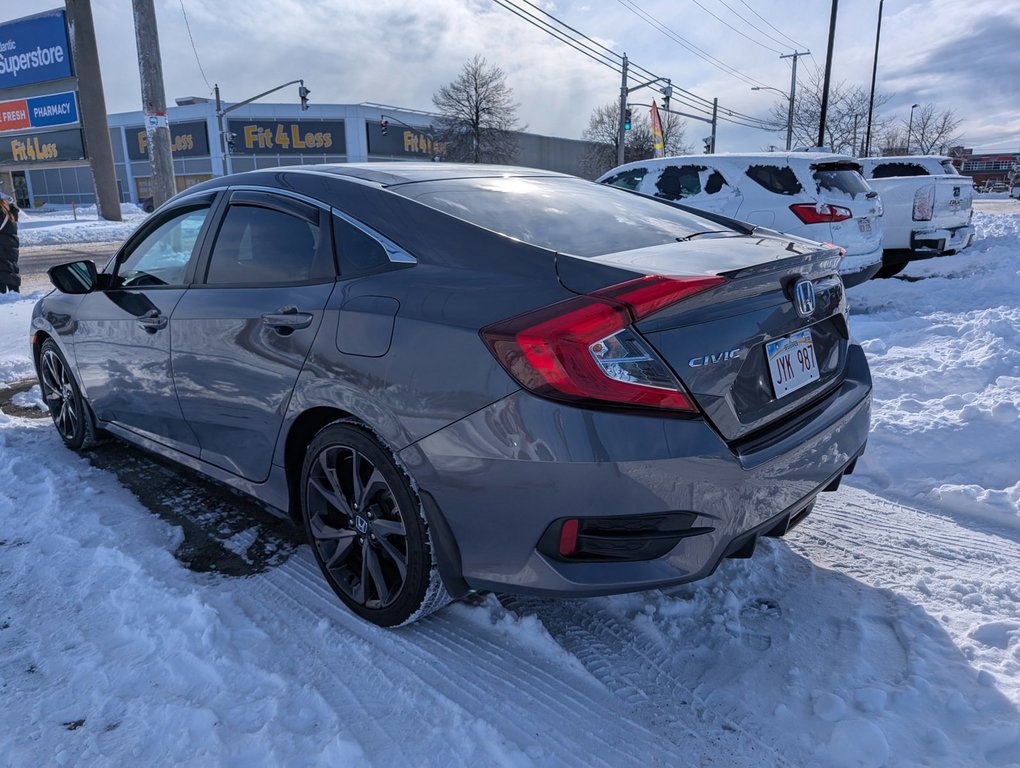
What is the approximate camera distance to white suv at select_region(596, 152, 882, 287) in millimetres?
7789

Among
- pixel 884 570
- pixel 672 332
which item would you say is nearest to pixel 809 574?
pixel 884 570

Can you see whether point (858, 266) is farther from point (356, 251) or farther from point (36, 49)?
point (36, 49)

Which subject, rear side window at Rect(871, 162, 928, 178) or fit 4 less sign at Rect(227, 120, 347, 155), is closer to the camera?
rear side window at Rect(871, 162, 928, 178)

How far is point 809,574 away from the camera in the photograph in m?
2.89

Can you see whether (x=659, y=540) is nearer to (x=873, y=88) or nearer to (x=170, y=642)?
(x=170, y=642)

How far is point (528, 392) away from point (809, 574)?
5.49ft

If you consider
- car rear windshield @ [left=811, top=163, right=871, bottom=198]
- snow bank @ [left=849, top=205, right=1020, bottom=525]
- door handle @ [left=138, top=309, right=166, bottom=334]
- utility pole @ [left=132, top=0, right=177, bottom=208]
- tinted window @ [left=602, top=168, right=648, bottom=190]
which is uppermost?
utility pole @ [left=132, top=0, right=177, bottom=208]

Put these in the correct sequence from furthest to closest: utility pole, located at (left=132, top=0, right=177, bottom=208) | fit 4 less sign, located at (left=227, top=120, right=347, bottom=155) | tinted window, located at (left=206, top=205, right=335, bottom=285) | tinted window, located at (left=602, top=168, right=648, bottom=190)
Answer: fit 4 less sign, located at (left=227, top=120, right=347, bottom=155) < utility pole, located at (left=132, top=0, right=177, bottom=208) < tinted window, located at (left=602, top=168, right=648, bottom=190) < tinted window, located at (left=206, top=205, right=335, bottom=285)

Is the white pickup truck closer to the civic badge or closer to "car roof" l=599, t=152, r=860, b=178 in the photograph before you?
"car roof" l=599, t=152, r=860, b=178

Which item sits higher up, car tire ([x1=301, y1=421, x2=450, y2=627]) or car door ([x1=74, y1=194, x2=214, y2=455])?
car door ([x1=74, y1=194, x2=214, y2=455])

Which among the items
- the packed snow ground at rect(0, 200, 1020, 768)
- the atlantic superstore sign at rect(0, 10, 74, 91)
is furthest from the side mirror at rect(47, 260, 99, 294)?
the atlantic superstore sign at rect(0, 10, 74, 91)

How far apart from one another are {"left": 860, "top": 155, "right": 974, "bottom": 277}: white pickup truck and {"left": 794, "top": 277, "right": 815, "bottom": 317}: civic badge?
8602 millimetres

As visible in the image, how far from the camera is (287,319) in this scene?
264 centimetres

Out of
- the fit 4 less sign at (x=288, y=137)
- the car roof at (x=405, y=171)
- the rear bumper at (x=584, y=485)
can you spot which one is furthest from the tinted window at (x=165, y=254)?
the fit 4 less sign at (x=288, y=137)
